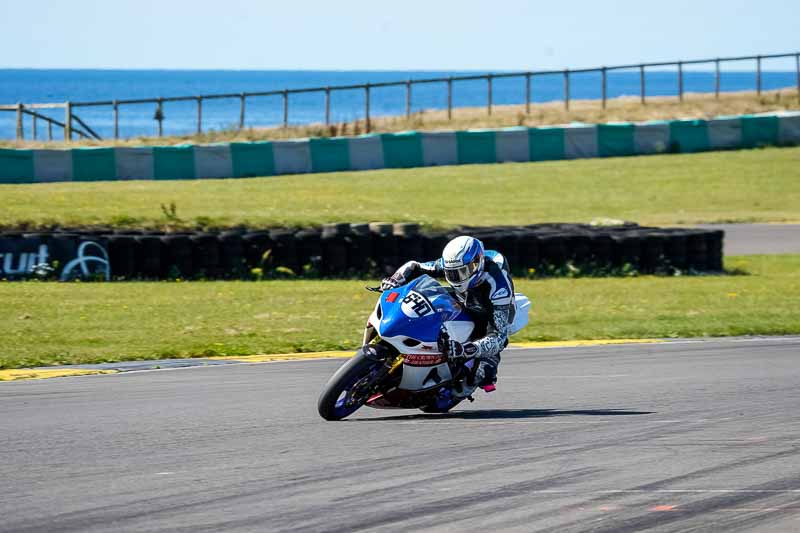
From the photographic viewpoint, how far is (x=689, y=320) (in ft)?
49.9

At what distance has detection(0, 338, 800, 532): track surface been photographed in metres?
5.76

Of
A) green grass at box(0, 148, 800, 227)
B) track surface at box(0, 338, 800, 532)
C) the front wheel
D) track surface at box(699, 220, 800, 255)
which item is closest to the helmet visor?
the front wheel

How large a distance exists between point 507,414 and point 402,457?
196cm

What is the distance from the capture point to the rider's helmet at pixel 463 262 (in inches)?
329

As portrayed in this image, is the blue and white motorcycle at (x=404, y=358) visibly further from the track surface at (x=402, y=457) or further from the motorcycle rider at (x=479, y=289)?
the track surface at (x=402, y=457)

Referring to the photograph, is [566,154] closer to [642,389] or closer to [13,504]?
[642,389]

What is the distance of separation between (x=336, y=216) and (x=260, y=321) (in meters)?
8.95

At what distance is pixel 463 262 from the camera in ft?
27.4

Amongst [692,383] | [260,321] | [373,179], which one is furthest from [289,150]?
[692,383]

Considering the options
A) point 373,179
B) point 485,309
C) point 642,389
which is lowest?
point 642,389

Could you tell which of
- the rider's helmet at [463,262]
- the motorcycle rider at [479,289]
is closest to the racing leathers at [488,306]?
the motorcycle rider at [479,289]

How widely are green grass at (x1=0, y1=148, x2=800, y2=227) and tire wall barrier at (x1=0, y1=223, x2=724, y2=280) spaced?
3724mm

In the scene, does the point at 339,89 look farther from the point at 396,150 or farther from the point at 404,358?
the point at 404,358

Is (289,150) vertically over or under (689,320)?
over
